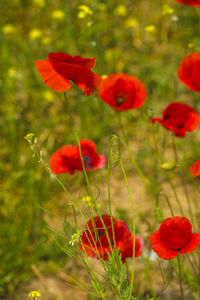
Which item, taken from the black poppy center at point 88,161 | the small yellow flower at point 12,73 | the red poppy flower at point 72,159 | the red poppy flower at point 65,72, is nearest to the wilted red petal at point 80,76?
the red poppy flower at point 65,72

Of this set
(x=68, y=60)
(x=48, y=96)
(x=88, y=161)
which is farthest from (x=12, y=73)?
(x=68, y=60)

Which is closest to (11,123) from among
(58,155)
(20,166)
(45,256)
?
(20,166)

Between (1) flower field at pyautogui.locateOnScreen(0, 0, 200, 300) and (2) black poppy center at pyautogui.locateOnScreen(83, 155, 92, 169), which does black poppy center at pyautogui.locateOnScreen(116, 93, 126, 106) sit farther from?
(2) black poppy center at pyautogui.locateOnScreen(83, 155, 92, 169)

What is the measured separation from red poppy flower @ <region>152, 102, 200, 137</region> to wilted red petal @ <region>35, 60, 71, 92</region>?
43cm

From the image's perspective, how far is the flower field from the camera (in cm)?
103

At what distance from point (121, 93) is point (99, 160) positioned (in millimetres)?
227

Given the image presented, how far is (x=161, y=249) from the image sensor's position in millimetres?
995

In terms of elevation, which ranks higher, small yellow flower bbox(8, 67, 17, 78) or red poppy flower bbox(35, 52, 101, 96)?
small yellow flower bbox(8, 67, 17, 78)

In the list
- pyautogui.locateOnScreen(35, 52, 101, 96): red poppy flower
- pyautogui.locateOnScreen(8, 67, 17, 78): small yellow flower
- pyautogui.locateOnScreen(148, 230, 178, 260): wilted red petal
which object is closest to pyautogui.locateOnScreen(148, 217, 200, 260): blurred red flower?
pyautogui.locateOnScreen(148, 230, 178, 260): wilted red petal

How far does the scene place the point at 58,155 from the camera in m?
1.37

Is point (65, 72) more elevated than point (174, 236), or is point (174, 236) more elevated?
point (65, 72)

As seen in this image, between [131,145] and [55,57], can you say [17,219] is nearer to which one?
[131,145]

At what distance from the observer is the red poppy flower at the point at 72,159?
4.24 ft

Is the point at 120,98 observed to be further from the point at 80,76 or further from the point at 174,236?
the point at 174,236
